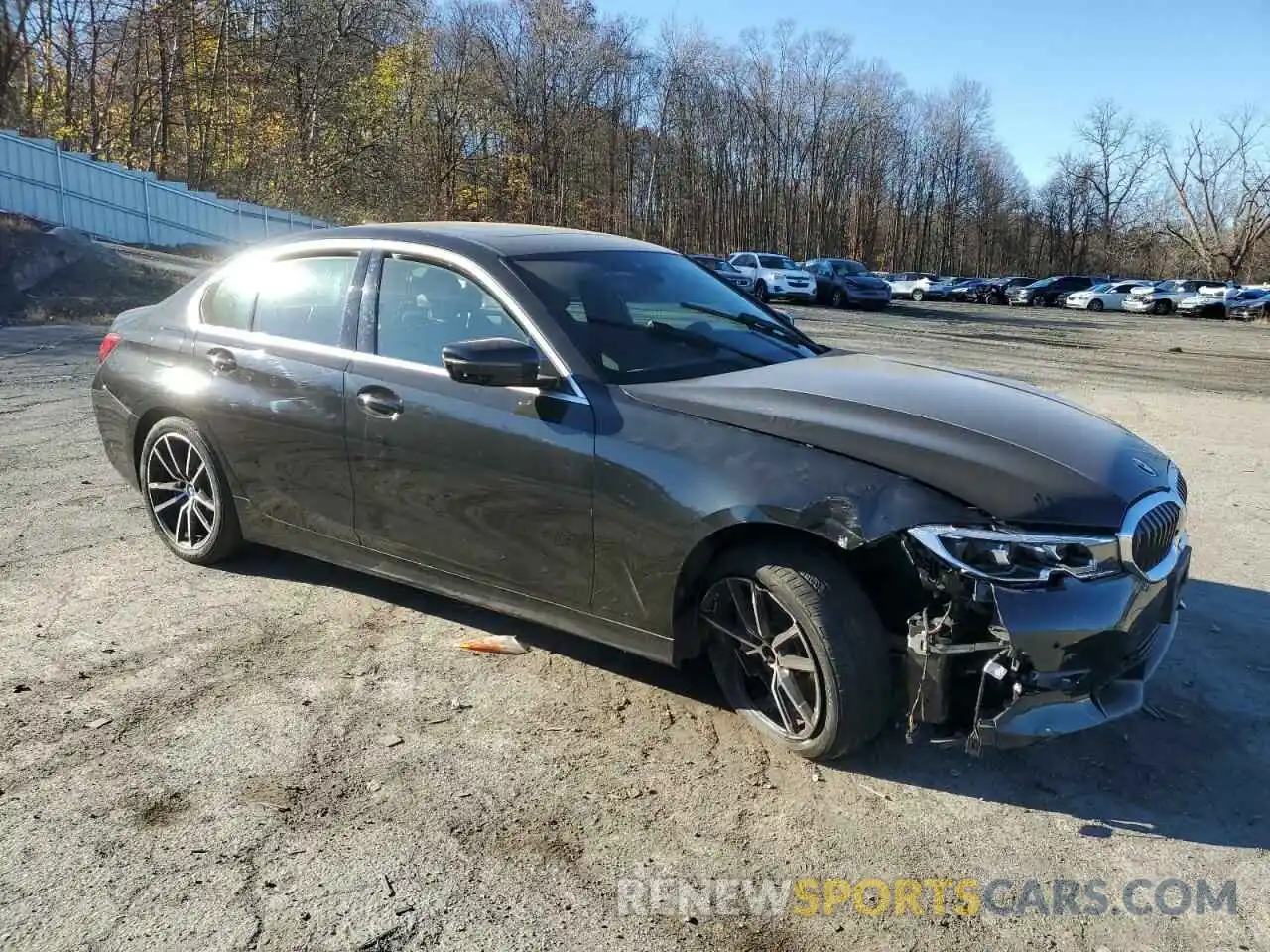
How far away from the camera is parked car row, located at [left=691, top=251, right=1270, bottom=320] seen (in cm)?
3328

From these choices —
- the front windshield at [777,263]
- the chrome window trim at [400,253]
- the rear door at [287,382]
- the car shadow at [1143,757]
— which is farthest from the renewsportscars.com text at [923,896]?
the front windshield at [777,263]

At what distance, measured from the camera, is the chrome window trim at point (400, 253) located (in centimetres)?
374

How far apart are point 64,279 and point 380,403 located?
1652 centimetres

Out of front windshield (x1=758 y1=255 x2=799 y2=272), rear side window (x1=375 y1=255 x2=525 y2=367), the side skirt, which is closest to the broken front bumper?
the side skirt

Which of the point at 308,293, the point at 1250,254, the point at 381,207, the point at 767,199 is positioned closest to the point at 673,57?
the point at 767,199

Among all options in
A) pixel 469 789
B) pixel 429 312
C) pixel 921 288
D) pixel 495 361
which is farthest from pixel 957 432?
pixel 921 288

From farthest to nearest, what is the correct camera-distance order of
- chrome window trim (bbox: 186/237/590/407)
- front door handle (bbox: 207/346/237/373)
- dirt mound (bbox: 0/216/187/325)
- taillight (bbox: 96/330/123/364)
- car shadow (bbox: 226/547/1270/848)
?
1. dirt mound (bbox: 0/216/187/325)
2. taillight (bbox: 96/330/123/364)
3. front door handle (bbox: 207/346/237/373)
4. chrome window trim (bbox: 186/237/590/407)
5. car shadow (bbox: 226/547/1270/848)

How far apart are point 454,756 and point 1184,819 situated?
233 centimetres

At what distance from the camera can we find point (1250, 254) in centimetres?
6888

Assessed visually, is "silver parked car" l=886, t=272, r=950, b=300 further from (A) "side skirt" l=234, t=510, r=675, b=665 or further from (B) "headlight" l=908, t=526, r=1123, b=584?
(B) "headlight" l=908, t=526, r=1123, b=584

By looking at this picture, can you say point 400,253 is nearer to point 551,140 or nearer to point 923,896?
point 923,896

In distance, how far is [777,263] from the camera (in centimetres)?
3425

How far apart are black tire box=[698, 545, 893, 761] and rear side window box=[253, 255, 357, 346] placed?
2218 mm

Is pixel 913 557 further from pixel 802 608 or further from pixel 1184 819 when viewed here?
pixel 1184 819
